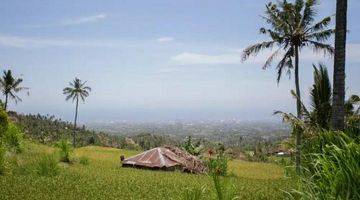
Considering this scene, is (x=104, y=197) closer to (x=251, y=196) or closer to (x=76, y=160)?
(x=251, y=196)

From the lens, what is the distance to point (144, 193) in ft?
58.4

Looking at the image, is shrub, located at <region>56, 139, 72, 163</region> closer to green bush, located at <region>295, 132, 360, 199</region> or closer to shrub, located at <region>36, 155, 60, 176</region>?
shrub, located at <region>36, 155, 60, 176</region>

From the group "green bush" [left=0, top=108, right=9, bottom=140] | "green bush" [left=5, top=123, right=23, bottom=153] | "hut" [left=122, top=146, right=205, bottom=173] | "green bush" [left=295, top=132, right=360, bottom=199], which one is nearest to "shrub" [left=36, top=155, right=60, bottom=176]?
"green bush" [left=0, top=108, right=9, bottom=140]

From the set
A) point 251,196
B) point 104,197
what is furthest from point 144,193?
point 251,196

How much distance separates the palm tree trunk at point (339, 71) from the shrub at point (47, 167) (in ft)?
43.2

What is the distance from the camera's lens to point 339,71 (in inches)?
563

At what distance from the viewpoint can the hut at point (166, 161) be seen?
36.8 m

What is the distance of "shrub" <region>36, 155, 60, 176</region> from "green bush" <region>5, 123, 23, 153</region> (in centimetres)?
893

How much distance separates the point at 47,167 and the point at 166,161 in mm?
17003

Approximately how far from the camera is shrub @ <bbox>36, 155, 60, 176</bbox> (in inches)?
821

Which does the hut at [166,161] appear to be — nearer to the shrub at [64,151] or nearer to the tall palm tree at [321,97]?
the shrub at [64,151]

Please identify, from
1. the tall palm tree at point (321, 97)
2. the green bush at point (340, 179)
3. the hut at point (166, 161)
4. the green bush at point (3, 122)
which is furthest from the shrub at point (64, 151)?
the green bush at point (340, 179)

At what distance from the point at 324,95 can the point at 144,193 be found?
9.08 m

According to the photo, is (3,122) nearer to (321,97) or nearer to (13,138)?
(13,138)
